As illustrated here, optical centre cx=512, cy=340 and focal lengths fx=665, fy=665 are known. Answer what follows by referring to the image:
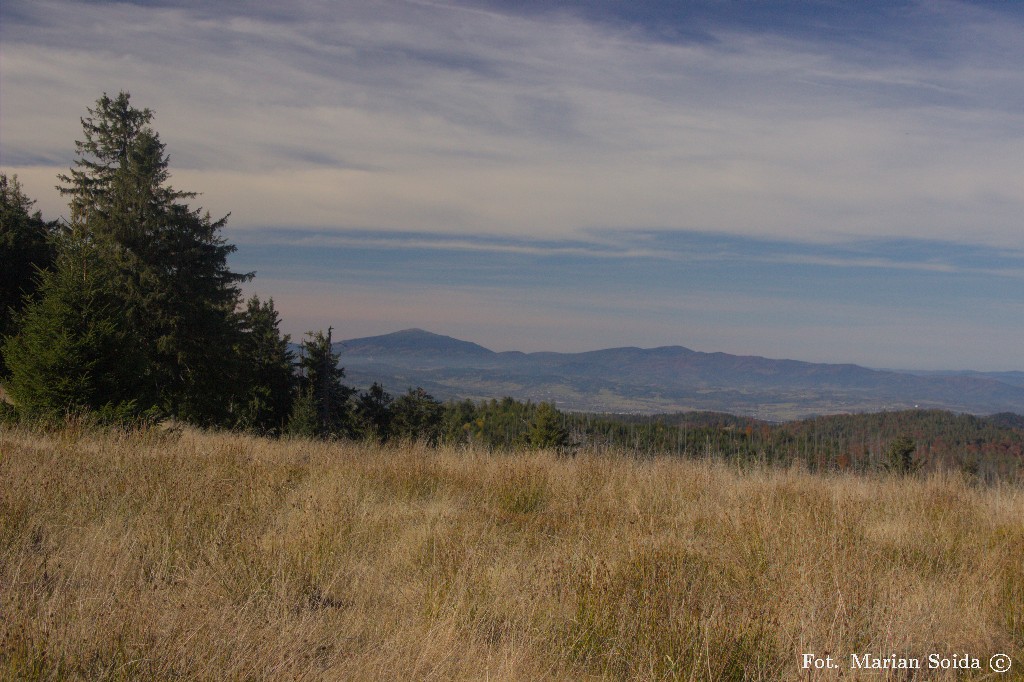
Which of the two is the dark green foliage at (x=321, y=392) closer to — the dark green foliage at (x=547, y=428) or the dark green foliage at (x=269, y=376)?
the dark green foliage at (x=269, y=376)

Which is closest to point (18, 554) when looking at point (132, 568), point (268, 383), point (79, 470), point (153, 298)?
point (132, 568)

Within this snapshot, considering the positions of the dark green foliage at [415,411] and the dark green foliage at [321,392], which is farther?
the dark green foliage at [415,411]

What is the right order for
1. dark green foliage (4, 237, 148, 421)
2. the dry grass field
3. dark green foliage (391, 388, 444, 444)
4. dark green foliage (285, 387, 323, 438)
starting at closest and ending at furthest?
1. the dry grass field
2. dark green foliage (4, 237, 148, 421)
3. dark green foliage (285, 387, 323, 438)
4. dark green foliage (391, 388, 444, 444)

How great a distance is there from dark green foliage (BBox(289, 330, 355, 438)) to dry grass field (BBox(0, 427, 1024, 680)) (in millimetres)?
32238

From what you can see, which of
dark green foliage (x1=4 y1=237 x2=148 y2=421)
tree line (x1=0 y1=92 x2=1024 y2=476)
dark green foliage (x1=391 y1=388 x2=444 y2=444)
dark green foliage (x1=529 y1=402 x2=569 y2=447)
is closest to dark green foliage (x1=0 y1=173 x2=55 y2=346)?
tree line (x1=0 y1=92 x2=1024 y2=476)

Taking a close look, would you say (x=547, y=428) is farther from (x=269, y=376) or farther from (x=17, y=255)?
(x=17, y=255)

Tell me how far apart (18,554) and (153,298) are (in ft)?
90.0

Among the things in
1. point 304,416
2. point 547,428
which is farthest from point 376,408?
point 304,416

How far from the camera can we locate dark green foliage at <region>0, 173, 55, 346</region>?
23141 mm

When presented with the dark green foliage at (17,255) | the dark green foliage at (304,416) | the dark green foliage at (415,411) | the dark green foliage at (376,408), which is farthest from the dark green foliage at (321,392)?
the dark green foliage at (17,255)

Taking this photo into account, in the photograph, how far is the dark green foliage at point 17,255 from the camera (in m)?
23.1

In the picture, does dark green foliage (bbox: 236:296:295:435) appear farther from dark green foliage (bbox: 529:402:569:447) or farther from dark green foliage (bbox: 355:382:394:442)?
dark green foliage (bbox: 529:402:569:447)

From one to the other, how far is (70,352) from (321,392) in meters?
33.0

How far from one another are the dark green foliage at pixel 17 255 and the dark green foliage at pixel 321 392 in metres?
16.1
